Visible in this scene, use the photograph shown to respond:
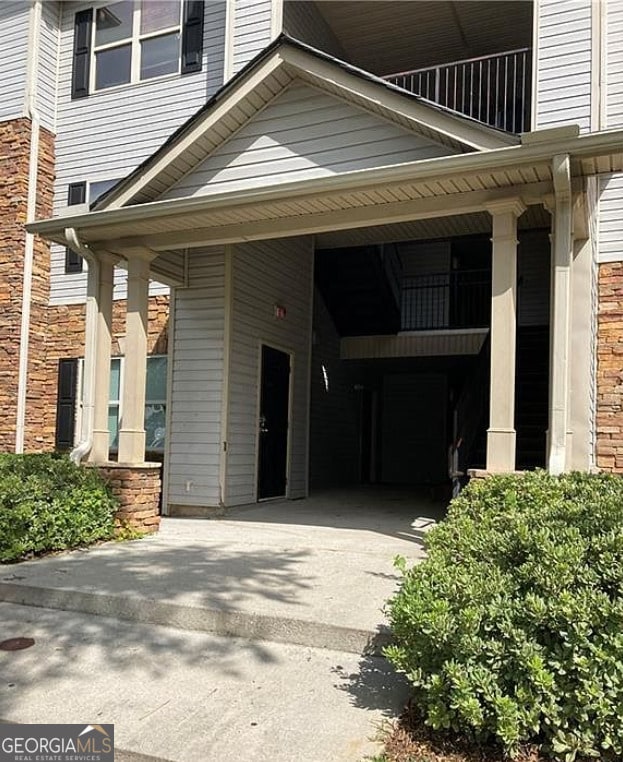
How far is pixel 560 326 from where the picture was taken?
511 centimetres

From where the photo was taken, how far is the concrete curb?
142 inches

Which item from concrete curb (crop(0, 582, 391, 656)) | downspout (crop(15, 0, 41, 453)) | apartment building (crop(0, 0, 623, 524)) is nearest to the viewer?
concrete curb (crop(0, 582, 391, 656))

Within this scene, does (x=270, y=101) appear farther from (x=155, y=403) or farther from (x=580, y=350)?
(x=155, y=403)

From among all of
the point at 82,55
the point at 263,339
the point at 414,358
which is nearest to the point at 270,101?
the point at 263,339

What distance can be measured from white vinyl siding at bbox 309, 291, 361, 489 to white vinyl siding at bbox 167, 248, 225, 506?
313cm

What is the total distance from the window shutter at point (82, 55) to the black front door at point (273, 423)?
574 cm

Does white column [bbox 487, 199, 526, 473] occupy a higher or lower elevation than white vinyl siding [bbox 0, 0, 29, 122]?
A: lower

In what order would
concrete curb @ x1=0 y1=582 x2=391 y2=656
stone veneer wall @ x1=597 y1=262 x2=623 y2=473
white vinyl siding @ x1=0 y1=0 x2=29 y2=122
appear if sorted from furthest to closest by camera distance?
white vinyl siding @ x1=0 y1=0 x2=29 y2=122 < stone veneer wall @ x1=597 y1=262 x2=623 y2=473 < concrete curb @ x1=0 y1=582 x2=391 y2=656

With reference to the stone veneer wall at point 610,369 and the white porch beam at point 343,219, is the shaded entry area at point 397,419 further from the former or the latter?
the white porch beam at point 343,219

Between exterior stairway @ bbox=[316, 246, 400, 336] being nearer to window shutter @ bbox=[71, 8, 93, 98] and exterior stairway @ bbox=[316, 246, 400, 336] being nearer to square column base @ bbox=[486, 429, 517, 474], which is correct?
window shutter @ bbox=[71, 8, 93, 98]

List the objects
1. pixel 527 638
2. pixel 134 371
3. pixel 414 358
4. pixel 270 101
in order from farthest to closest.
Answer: pixel 414 358, pixel 134 371, pixel 270 101, pixel 527 638

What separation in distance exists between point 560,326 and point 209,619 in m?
3.38

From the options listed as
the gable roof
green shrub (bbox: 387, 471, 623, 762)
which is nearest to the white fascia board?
the gable roof

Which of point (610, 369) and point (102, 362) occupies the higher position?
point (610, 369)
